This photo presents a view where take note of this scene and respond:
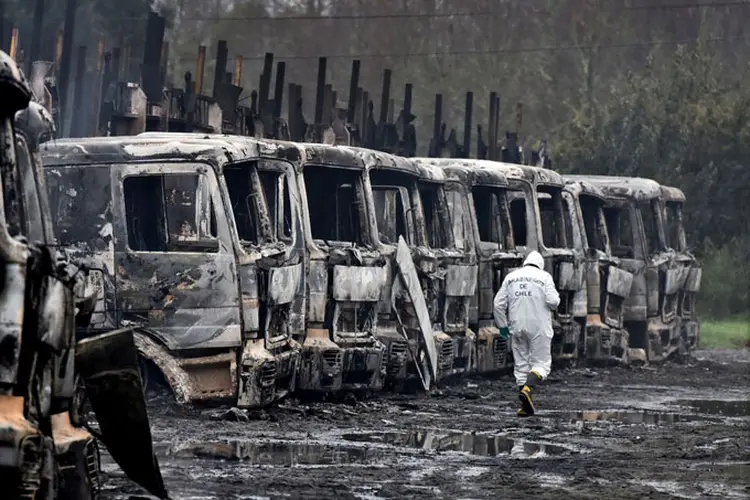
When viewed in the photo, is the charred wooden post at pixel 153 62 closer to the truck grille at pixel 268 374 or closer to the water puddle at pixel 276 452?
the truck grille at pixel 268 374

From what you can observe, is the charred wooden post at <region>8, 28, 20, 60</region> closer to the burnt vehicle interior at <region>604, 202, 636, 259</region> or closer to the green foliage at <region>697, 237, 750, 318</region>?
the burnt vehicle interior at <region>604, 202, 636, 259</region>

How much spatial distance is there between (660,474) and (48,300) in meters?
5.42

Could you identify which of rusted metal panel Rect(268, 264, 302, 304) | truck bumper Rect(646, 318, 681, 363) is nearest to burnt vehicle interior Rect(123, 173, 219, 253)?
rusted metal panel Rect(268, 264, 302, 304)

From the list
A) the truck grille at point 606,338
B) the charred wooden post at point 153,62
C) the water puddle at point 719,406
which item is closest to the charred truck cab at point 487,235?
the truck grille at point 606,338

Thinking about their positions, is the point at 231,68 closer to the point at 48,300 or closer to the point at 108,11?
the point at 108,11

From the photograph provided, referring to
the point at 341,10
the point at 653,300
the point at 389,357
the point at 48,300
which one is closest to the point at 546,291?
the point at 389,357

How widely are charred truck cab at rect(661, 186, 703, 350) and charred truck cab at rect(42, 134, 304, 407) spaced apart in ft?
42.5

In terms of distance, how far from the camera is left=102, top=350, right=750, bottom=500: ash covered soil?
32.7 feet

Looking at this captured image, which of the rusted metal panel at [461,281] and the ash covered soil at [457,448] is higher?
the rusted metal panel at [461,281]

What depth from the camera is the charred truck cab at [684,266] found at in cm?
2581

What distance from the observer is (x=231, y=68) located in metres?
55.3

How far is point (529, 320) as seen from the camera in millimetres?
16172

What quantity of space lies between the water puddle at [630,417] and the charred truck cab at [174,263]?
320 cm

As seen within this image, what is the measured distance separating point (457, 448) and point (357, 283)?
11.9 ft
